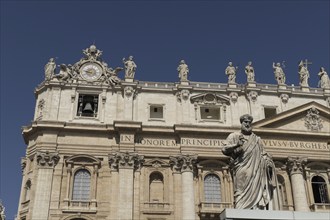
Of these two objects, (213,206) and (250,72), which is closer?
(213,206)

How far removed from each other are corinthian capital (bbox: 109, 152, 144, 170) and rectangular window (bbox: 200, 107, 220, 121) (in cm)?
662

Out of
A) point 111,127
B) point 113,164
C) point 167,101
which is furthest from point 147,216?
point 167,101

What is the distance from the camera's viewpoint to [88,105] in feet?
110

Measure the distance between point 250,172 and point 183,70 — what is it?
2743 cm

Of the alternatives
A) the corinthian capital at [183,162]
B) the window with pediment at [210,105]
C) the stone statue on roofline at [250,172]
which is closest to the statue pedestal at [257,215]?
the stone statue on roofline at [250,172]

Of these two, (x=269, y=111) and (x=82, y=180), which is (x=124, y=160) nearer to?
(x=82, y=180)

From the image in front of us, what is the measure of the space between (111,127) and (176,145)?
4.95 meters

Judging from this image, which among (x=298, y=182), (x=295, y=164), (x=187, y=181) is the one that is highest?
(x=295, y=164)

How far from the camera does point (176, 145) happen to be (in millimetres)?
32312

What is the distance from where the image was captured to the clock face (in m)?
34.7

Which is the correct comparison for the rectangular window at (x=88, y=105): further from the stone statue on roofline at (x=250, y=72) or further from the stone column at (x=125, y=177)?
the stone statue on roofline at (x=250, y=72)

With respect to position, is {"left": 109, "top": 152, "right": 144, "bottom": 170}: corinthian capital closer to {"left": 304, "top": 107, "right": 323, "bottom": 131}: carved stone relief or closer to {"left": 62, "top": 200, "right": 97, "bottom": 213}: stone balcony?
{"left": 62, "top": 200, "right": 97, "bottom": 213}: stone balcony

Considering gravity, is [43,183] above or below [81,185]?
below

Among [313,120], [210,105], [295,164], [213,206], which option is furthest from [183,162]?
[313,120]
